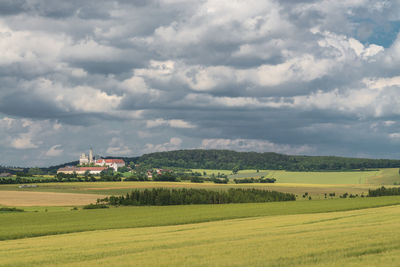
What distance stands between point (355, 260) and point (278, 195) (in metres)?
110

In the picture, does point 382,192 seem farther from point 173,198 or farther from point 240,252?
point 240,252

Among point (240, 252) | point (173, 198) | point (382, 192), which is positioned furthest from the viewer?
point (382, 192)

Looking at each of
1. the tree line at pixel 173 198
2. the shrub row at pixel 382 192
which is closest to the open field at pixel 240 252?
the tree line at pixel 173 198

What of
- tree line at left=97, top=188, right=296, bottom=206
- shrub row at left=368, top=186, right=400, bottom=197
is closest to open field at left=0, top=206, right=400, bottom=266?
tree line at left=97, top=188, right=296, bottom=206

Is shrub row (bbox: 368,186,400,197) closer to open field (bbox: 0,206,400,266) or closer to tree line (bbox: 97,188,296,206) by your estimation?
tree line (bbox: 97,188,296,206)

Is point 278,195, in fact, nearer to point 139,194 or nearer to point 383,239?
point 139,194

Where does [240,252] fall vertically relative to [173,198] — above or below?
above

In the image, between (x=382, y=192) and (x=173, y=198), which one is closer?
(x=173, y=198)

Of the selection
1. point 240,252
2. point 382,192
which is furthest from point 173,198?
point 240,252

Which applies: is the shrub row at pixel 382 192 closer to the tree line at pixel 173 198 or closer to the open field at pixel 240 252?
the tree line at pixel 173 198

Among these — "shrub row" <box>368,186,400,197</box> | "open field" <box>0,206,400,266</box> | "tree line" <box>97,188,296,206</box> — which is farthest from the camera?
"shrub row" <box>368,186,400,197</box>

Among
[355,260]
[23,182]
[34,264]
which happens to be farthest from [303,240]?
[23,182]

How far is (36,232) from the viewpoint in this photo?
147 ft

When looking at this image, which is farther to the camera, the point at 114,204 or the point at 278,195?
the point at 278,195
